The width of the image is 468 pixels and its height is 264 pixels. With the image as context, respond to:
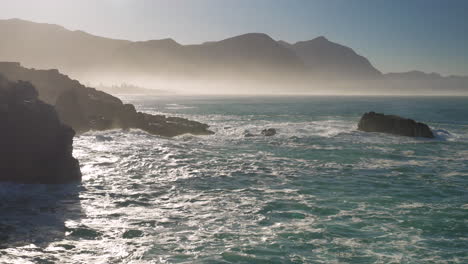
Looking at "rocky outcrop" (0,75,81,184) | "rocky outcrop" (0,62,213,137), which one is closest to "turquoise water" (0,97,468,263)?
"rocky outcrop" (0,75,81,184)

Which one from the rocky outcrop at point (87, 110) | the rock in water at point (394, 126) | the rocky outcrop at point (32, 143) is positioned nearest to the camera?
the rocky outcrop at point (32, 143)

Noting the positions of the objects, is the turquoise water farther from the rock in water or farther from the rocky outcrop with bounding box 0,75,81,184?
the rock in water

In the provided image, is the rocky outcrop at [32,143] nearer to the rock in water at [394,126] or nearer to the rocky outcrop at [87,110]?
the rocky outcrop at [87,110]

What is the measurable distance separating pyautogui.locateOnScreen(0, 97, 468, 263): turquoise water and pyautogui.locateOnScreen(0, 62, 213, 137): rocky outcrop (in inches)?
543

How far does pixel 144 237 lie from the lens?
12742mm

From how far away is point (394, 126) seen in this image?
146 ft

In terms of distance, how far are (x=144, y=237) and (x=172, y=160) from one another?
14467mm

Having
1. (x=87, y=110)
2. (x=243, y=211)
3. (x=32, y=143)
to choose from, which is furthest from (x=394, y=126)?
(x=32, y=143)

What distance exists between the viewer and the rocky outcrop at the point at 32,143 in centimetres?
1931

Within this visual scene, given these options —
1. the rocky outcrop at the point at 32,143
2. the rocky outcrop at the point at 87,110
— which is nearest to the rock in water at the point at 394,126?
the rocky outcrop at the point at 87,110

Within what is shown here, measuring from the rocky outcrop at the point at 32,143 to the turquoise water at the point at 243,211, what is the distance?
3.54ft

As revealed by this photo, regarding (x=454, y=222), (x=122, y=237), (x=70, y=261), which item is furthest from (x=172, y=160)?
(x=454, y=222)

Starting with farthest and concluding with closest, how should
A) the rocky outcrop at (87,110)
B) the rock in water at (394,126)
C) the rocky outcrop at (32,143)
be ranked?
the rock in water at (394,126), the rocky outcrop at (87,110), the rocky outcrop at (32,143)

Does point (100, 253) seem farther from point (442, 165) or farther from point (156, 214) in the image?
point (442, 165)
